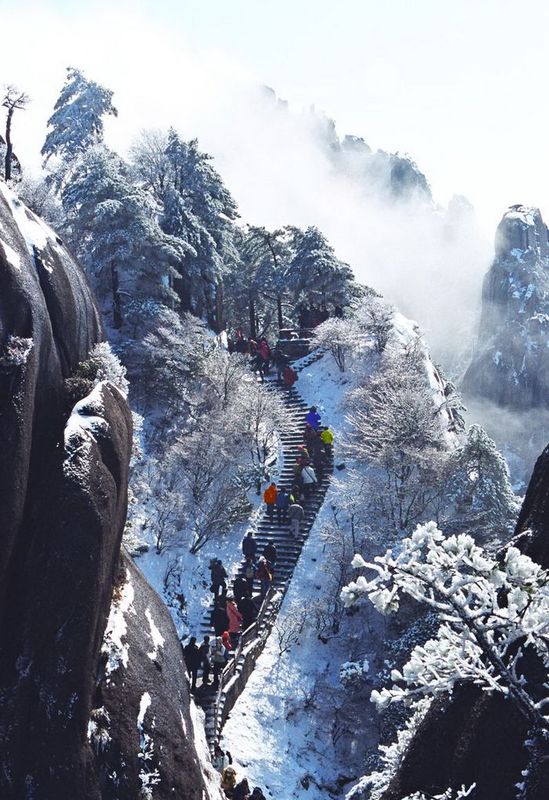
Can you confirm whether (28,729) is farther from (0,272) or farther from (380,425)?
(380,425)

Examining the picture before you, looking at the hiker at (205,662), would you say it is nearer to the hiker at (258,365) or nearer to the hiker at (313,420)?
the hiker at (313,420)

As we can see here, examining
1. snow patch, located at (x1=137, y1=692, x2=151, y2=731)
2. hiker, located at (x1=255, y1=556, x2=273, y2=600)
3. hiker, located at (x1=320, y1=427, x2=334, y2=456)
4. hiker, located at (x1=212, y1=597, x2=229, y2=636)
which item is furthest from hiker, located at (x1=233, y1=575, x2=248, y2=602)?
snow patch, located at (x1=137, y1=692, x2=151, y2=731)

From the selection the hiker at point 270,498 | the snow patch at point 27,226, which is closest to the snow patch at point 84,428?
the snow patch at point 27,226

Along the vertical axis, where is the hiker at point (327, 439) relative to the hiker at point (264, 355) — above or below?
below

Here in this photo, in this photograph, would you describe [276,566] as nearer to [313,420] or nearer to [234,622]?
[234,622]

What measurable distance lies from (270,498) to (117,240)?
45.1 ft

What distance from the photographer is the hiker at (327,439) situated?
3016 cm

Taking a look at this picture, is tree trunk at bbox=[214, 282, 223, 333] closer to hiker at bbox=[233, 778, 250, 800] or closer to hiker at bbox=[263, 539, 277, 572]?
hiker at bbox=[263, 539, 277, 572]

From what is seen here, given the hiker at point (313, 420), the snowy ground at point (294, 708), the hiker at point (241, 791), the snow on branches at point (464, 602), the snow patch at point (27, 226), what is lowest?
the snowy ground at point (294, 708)

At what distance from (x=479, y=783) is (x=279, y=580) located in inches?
708

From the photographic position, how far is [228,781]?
15.7m

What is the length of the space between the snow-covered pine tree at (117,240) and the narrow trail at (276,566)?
7053 mm

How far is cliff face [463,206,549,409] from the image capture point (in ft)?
273

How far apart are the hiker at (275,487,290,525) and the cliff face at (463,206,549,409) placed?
197 feet
